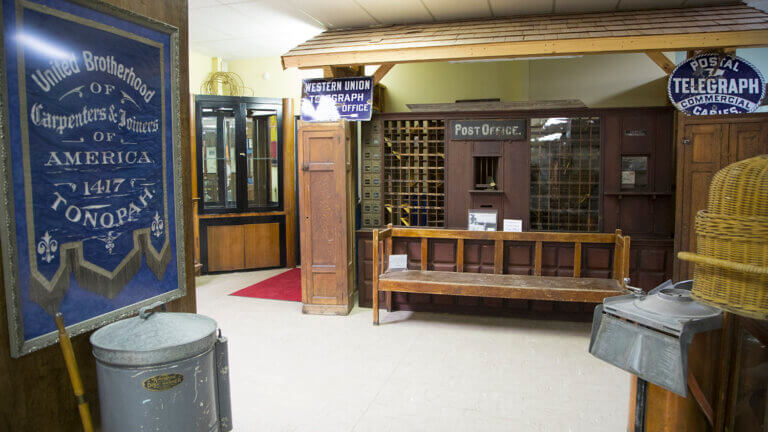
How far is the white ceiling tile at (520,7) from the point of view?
186 inches

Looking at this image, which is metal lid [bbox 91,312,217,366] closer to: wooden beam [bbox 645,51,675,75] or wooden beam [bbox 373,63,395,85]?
wooden beam [bbox 373,63,395,85]

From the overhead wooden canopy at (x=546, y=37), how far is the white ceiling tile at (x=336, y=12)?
17cm

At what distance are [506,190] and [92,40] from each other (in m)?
4.28

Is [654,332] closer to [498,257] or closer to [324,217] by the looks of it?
[498,257]

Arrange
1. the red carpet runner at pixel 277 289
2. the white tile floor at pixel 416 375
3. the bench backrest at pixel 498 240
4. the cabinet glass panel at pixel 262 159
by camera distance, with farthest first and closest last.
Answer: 1. the cabinet glass panel at pixel 262 159
2. the red carpet runner at pixel 277 289
3. the bench backrest at pixel 498 240
4. the white tile floor at pixel 416 375

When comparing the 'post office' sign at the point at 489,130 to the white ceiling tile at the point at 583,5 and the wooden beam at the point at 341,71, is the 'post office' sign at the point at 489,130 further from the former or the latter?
the wooden beam at the point at 341,71

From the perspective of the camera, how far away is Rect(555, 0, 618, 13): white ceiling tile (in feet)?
15.3

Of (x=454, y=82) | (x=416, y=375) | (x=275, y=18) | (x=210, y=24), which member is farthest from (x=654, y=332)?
(x=210, y=24)

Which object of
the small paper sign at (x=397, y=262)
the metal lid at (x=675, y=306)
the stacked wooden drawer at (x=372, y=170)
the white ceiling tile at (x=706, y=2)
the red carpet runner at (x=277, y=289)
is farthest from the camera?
the red carpet runner at (x=277, y=289)

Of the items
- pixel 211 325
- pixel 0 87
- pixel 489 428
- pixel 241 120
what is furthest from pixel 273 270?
pixel 0 87

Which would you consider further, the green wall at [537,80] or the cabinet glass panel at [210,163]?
the cabinet glass panel at [210,163]

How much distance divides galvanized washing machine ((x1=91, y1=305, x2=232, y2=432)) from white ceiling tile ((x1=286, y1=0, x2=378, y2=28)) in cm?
385

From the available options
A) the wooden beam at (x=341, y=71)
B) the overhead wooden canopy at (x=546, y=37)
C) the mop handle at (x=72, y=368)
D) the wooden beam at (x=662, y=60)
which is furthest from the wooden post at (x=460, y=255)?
the mop handle at (x=72, y=368)

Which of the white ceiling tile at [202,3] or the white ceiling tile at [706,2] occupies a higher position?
the white ceiling tile at [202,3]
